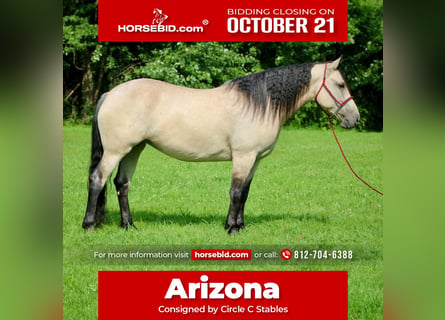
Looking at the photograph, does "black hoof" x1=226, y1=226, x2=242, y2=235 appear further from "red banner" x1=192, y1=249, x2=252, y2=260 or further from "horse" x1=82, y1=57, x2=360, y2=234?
"red banner" x1=192, y1=249, x2=252, y2=260

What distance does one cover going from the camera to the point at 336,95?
5.53m

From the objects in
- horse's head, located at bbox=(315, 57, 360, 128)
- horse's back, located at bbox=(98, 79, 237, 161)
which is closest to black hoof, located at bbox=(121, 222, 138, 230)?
horse's back, located at bbox=(98, 79, 237, 161)

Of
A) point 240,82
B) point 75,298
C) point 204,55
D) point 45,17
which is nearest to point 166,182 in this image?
point 204,55

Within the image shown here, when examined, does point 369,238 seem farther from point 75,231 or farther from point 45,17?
point 45,17

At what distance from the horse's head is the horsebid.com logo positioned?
1.62m

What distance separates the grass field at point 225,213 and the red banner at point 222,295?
0.52ft

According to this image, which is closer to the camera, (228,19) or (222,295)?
(222,295)

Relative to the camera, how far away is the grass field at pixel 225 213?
4.21 m

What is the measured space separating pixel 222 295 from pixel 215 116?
2.22 metres

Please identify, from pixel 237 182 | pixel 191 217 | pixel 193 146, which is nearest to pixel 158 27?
pixel 193 146

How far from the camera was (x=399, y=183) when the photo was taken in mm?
3357

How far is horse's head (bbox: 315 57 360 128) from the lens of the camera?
547 cm

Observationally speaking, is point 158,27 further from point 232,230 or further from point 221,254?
point 232,230

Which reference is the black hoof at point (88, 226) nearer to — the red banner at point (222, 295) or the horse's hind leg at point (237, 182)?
the horse's hind leg at point (237, 182)
